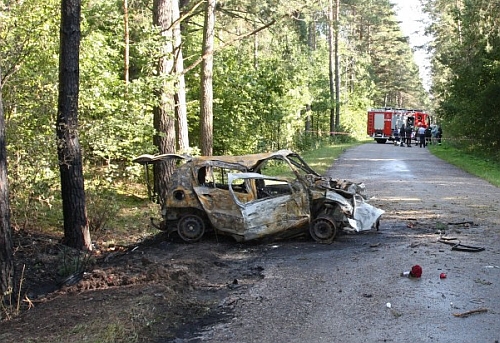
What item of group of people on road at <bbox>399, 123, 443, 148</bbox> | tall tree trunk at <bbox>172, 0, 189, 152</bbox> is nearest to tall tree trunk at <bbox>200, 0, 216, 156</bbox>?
tall tree trunk at <bbox>172, 0, 189, 152</bbox>

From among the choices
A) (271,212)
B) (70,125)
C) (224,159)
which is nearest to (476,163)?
(224,159)

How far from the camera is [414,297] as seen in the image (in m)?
6.55

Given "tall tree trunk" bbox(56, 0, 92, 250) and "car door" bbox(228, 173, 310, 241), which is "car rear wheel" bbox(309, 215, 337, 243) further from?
"tall tree trunk" bbox(56, 0, 92, 250)

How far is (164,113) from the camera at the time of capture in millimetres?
14555

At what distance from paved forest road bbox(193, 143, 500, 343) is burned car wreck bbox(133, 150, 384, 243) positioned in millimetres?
363

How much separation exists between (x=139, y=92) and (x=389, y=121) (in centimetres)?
3787

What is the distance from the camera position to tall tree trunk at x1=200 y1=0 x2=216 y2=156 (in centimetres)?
1703

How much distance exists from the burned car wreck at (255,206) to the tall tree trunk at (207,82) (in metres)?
6.92

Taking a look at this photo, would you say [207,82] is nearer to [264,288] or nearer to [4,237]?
[4,237]

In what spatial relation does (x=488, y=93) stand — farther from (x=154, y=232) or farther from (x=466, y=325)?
(x=466, y=325)

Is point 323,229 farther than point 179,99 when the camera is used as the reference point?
No

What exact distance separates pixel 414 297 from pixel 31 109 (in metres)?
7.63

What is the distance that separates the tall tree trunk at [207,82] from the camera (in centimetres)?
1703

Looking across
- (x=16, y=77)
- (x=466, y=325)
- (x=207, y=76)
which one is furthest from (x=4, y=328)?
(x=207, y=76)
